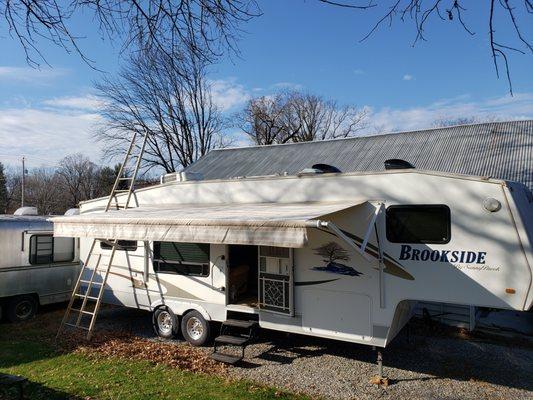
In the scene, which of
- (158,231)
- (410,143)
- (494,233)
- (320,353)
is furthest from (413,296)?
(410,143)

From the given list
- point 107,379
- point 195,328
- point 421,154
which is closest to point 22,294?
point 195,328

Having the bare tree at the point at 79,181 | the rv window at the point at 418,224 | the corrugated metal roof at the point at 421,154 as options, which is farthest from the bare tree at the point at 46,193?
the rv window at the point at 418,224

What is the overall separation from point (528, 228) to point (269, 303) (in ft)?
13.7

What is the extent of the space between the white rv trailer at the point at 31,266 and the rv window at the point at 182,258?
13.7 feet

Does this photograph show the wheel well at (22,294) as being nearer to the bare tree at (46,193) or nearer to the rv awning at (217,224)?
the rv awning at (217,224)

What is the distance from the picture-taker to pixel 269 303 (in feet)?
24.8

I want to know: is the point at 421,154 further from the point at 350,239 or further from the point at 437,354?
the point at 350,239

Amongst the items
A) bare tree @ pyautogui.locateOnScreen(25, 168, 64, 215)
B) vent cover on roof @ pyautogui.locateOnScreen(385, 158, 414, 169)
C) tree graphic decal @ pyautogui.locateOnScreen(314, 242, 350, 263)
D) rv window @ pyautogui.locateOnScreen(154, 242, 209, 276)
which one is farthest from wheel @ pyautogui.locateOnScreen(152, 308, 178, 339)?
bare tree @ pyautogui.locateOnScreen(25, 168, 64, 215)

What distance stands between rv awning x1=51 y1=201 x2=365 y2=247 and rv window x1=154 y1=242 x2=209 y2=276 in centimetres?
80

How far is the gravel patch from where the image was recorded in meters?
6.27

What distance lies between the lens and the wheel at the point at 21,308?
34.6ft

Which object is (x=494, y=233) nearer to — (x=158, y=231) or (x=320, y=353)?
(x=320, y=353)

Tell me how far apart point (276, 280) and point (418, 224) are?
2.58 meters

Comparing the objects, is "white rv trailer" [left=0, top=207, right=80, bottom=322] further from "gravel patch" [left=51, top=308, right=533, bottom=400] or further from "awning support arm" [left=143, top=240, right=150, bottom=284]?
"awning support arm" [left=143, top=240, right=150, bottom=284]
